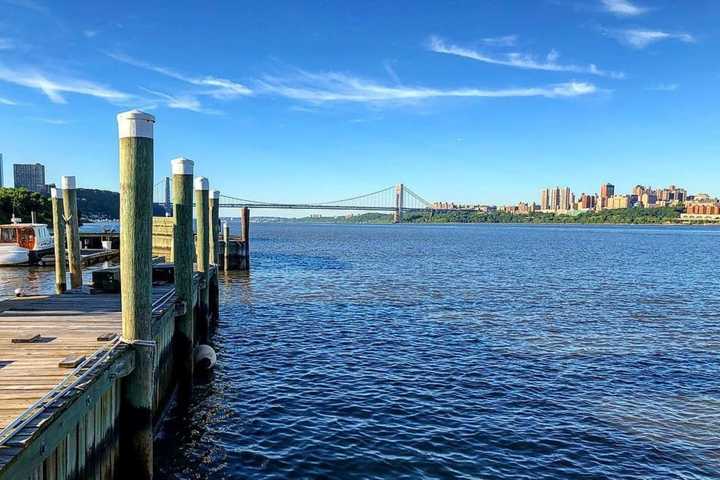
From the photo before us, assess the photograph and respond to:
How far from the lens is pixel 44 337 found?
10.3 m

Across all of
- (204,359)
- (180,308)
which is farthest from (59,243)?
(180,308)

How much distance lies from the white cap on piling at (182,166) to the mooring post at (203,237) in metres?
4.66

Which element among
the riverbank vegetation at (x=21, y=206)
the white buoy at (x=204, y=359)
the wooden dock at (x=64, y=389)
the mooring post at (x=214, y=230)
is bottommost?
the white buoy at (x=204, y=359)

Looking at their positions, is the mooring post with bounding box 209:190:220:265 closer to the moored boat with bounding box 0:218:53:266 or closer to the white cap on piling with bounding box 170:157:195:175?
the white cap on piling with bounding box 170:157:195:175

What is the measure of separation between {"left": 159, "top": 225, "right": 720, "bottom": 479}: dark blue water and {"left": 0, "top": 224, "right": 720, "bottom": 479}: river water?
5 cm

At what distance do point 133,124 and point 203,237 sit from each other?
1072 cm

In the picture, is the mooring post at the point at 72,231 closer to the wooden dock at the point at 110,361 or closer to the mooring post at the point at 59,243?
the mooring post at the point at 59,243

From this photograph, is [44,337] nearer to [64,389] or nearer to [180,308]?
[180,308]

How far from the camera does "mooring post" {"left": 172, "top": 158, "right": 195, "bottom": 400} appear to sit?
43.5 ft

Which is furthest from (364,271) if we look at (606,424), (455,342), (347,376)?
(606,424)

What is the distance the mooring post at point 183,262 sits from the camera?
1327 centimetres

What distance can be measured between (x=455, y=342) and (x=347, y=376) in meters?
5.98

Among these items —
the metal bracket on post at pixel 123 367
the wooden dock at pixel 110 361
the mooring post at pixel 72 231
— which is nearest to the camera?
the wooden dock at pixel 110 361

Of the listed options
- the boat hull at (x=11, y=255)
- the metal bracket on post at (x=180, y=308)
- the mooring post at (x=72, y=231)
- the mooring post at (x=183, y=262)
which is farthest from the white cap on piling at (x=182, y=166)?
the boat hull at (x=11, y=255)
